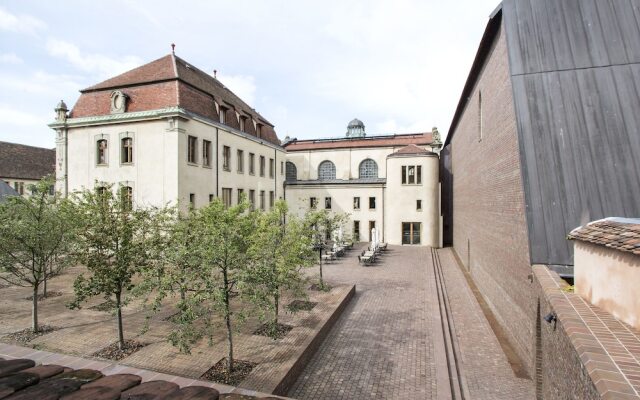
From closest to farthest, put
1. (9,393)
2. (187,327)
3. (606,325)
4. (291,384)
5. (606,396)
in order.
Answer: (606,396), (9,393), (606,325), (187,327), (291,384)

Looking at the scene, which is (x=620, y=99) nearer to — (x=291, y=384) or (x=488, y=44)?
(x=488, y=44)

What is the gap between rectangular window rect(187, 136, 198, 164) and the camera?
23.0 meters

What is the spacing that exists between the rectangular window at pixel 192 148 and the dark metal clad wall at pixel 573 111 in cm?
1909

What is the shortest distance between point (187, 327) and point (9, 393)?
13.0 feet

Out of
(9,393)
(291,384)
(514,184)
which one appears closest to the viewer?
(9,393)

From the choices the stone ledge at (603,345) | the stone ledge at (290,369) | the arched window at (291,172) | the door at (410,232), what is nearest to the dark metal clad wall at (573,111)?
the stone ledge at (603,345)

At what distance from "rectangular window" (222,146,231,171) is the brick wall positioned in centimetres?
1758

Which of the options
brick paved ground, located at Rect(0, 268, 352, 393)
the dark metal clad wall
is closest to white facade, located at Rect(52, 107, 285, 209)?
brick paved ground, located at Rect(0, 268, 352, 393)

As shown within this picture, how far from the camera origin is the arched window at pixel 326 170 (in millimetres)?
42709

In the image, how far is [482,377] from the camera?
8.77m

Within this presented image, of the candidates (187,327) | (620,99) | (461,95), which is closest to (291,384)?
(187,327)

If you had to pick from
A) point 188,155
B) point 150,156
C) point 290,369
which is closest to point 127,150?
point 150,156

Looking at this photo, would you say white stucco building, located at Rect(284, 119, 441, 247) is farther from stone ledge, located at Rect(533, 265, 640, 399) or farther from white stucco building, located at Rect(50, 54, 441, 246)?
stone ledge, located at Rect(533, 265, 640, 399)

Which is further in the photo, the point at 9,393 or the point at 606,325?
the point at 606,325
